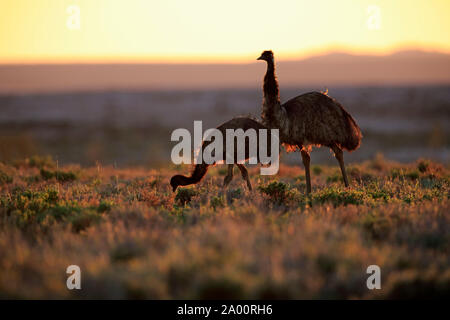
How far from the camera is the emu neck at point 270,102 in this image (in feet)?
30.1

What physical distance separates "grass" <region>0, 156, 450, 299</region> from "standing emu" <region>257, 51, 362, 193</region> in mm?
1682

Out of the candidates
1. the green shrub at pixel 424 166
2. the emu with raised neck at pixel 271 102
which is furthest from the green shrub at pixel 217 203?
the green shrub at pixel 424 166

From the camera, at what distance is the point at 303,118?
9305 millimetres

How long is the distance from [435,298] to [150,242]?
132 inches

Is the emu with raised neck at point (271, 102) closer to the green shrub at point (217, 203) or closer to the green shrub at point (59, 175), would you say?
the green shrub at point (217, 203)

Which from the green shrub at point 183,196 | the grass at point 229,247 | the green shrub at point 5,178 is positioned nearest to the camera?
the grass at point 229,247

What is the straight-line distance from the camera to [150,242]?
5543 mm

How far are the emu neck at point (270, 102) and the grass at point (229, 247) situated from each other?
1.79m

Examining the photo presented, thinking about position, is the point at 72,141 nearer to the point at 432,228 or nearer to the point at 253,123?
the point at 253,123

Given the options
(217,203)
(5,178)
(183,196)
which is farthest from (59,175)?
(217,203)

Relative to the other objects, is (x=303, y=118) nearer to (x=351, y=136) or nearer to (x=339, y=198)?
(x=351, y=136)

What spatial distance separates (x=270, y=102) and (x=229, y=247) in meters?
4.76

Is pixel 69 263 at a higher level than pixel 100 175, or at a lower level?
lower
